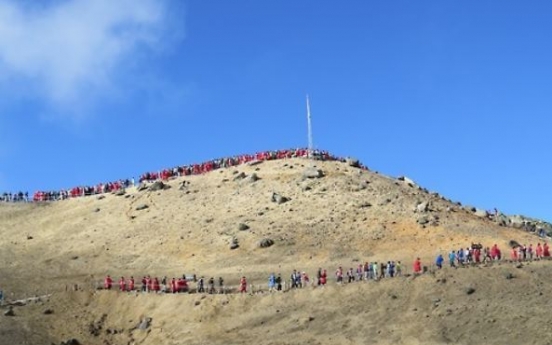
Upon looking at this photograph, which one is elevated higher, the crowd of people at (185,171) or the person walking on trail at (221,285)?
the crowd of people at (185,171)

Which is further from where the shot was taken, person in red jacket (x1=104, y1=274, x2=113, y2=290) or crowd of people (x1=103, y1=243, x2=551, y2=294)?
person in red jacket (x1=104, y1=274, x2=113, y2=290)

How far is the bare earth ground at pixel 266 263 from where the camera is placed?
44.5 metres

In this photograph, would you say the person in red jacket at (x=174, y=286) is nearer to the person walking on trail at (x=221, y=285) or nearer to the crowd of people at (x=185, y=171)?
the person walking on trail at (x=221, y=285)

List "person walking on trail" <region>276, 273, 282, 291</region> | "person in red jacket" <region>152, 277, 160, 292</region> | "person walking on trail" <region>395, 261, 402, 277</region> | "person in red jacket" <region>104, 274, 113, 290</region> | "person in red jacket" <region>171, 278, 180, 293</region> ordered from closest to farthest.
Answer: "person walking on trail" <region>395, 261, 402, 277</region>
"person walking on trail" <region>276, 273, 282, 291</region>
"person in red jacket" <region>171, 278, 180, 293</region>
"person in red jacket" <region>152, 277, 160, 292</region>
"person in red jacket" <region>104, 274, 113, 290</region>

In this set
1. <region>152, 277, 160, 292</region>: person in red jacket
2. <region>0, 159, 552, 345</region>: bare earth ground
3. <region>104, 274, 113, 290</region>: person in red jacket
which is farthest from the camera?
<region>104, 274, 113, 290</region>: person in red jacket

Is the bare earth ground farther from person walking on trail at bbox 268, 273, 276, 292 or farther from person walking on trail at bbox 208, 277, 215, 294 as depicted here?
person walking on trail at bbox 208, 277, 215, 294

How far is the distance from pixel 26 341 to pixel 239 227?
68.6ft

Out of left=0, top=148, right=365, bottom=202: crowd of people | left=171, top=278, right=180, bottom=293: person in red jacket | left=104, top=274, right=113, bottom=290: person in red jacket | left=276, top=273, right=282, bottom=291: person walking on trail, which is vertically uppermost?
left=0, top=148, right=365, bottom=202: crowd of people

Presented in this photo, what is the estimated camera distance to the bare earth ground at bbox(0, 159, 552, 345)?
44500mm

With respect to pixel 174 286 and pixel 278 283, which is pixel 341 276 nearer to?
pixel 278 283

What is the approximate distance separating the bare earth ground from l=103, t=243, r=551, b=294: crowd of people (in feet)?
2.99

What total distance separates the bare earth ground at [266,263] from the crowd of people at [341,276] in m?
0.91

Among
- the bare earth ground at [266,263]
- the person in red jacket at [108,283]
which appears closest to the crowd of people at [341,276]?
the person in red jacket at [108,283]

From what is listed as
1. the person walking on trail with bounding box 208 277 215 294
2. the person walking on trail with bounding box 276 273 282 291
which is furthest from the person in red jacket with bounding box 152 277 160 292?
the person walking on trail with bounding box 276 273 282 291
